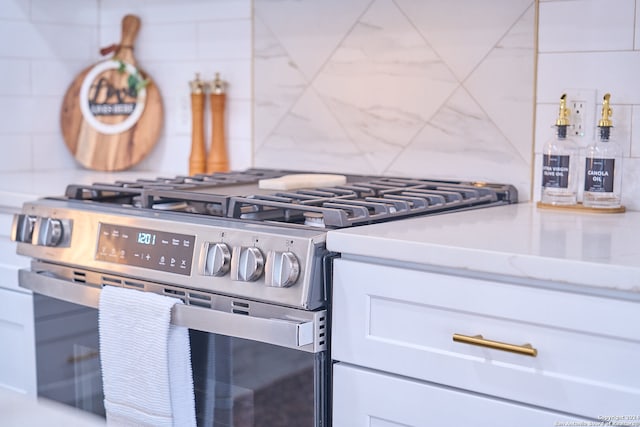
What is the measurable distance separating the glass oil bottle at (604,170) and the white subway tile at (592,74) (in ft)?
0.19

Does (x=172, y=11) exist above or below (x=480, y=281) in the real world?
above

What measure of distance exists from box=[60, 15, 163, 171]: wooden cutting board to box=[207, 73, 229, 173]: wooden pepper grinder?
24cm

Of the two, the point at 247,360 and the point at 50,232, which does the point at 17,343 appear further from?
the point at 247,360

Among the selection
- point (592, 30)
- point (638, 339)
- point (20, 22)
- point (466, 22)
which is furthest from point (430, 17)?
point (20, 22)

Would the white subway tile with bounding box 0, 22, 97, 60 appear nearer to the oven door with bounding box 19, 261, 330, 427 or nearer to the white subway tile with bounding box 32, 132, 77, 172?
the white subway tile with bounding box 32, 132, 77, 172

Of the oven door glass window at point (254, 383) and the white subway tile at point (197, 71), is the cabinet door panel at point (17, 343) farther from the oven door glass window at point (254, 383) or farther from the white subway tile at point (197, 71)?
the white subway tile at point (197, 71)

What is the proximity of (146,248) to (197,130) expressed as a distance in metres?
0.92

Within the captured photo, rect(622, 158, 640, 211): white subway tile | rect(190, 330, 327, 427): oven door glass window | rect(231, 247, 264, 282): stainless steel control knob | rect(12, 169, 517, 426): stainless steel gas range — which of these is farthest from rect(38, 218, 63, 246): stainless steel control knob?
rect(622, 158, 640, 211): white subway tile

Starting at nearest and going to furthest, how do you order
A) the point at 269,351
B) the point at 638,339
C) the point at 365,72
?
the point at 638,339
the point at 269,351
the point at 365,72

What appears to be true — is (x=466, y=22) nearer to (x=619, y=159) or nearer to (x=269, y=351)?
(x=619, y=159)

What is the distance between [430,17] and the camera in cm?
204

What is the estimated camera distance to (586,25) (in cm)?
179

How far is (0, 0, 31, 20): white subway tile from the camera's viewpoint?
101 inches

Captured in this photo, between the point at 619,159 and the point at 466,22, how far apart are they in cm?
50
